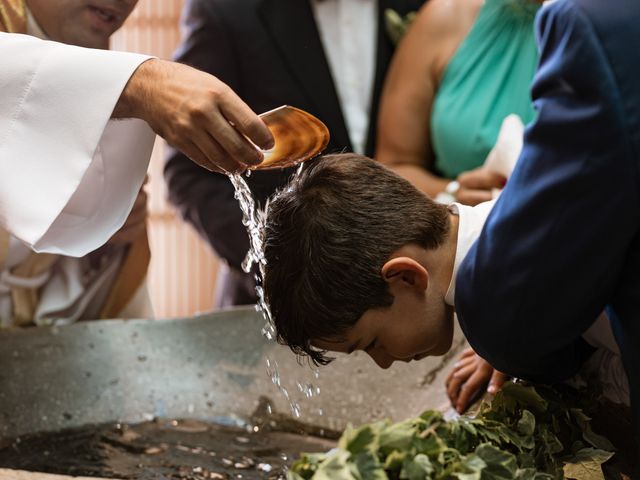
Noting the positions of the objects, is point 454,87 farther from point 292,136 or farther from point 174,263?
point 174,263

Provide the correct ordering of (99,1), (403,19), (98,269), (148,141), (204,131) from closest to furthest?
1. (204,131)
2. (148,141)
3. (99,1)
4. (98,269)
5. (403,19)

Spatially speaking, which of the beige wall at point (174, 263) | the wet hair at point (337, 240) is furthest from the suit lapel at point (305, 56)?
the beige wall at point (174, 263)

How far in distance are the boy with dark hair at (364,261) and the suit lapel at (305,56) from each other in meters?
1.18

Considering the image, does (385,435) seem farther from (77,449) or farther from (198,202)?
(198,202)

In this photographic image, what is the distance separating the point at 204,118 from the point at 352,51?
1.55 meters

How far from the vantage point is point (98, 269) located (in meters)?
2.87

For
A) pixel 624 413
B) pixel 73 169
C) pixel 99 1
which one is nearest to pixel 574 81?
pixel 624 413

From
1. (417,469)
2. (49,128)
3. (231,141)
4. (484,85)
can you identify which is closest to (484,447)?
(417,469)

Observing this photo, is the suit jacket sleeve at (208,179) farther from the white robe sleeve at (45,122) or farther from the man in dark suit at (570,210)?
the man in dark suit at (570,210)

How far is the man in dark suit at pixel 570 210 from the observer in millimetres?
1363

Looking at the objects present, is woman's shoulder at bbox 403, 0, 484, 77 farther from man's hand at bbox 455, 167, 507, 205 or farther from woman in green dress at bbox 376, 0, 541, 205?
man's hand at bbox 455, 167, 507, 205

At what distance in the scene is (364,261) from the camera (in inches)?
68.6

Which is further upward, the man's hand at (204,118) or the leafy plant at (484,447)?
the man's hand at (204,118)

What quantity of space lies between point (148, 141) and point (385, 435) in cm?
82
